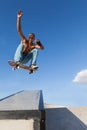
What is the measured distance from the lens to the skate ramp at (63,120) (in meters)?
10.9

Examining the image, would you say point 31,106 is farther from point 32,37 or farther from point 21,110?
point 32,37

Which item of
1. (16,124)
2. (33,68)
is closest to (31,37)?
(33,68)

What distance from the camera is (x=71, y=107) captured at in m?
11.3

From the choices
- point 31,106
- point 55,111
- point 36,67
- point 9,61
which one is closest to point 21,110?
point 31,106

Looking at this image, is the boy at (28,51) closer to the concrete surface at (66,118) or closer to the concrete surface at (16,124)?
the concrete surface at (16,124)

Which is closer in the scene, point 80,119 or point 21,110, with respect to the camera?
point 21,110

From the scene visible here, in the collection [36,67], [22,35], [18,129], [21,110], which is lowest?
[18,129]

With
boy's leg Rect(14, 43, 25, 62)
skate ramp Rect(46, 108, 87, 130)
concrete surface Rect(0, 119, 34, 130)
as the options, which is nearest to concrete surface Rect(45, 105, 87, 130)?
skate ramp Rect(46, 108, 87, 130)

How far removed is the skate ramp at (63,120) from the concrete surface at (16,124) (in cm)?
468

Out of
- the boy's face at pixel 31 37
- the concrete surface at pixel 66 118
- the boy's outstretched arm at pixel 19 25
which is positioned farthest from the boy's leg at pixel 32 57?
the concrete surface at pixel 66 118

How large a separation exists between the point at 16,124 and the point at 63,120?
4.98 meters

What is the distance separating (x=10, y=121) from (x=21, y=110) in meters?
0.37

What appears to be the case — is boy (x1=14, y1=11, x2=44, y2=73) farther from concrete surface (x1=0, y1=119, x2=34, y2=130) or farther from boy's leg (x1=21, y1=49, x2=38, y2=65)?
concrete surface (x1=0, y1=119, x2=34, y2=130)

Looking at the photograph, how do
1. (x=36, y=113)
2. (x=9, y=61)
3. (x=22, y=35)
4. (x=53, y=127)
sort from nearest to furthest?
1. (x=36, y=113)
2. (x=22, y=35)
3. (x=9, y=61)
4. (x=53, y=127)
